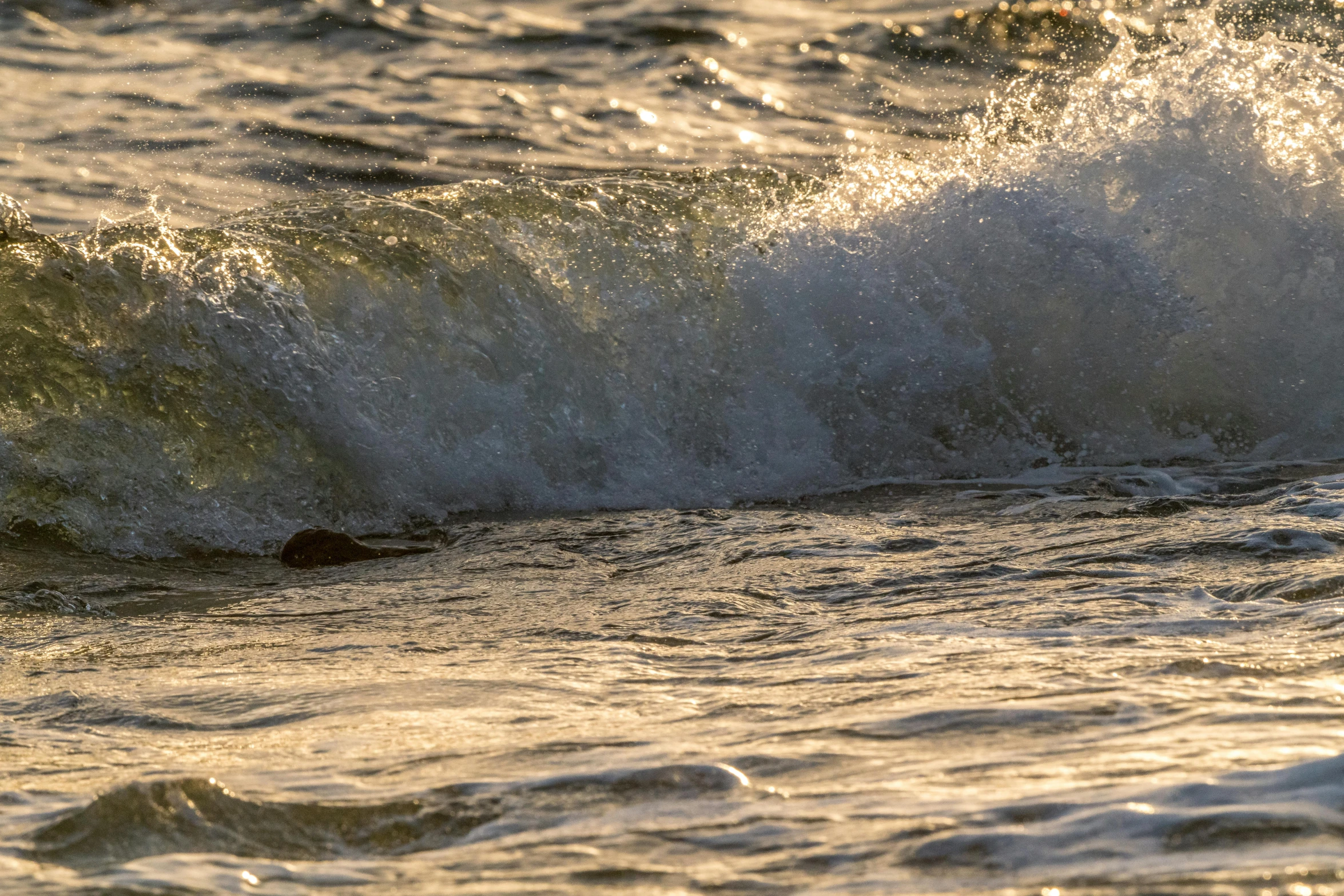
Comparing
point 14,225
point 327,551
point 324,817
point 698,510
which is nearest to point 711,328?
point 698,510

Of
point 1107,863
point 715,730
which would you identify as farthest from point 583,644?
point 1107,863

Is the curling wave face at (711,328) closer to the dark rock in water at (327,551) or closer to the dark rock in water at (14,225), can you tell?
the dark rock in water at (14,225)

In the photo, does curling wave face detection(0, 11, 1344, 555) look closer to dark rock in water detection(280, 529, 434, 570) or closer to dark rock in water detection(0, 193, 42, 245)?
dark rock in water detection(0, 193, 42, 245)

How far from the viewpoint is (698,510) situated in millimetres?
4691

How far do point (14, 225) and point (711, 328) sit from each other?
240cm

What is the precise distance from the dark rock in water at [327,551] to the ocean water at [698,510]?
0.09 metres

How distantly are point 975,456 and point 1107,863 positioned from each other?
12.4 feet

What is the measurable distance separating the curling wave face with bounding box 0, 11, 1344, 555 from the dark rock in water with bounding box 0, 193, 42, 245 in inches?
3.6

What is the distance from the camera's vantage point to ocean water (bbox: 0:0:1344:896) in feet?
5.87

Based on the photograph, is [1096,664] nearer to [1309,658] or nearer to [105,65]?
[1309,658]

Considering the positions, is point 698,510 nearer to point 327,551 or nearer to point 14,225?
point 327,551

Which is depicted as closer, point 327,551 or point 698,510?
point 327,551

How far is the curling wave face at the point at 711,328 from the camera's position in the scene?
4703 mm

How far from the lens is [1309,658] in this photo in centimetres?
237
